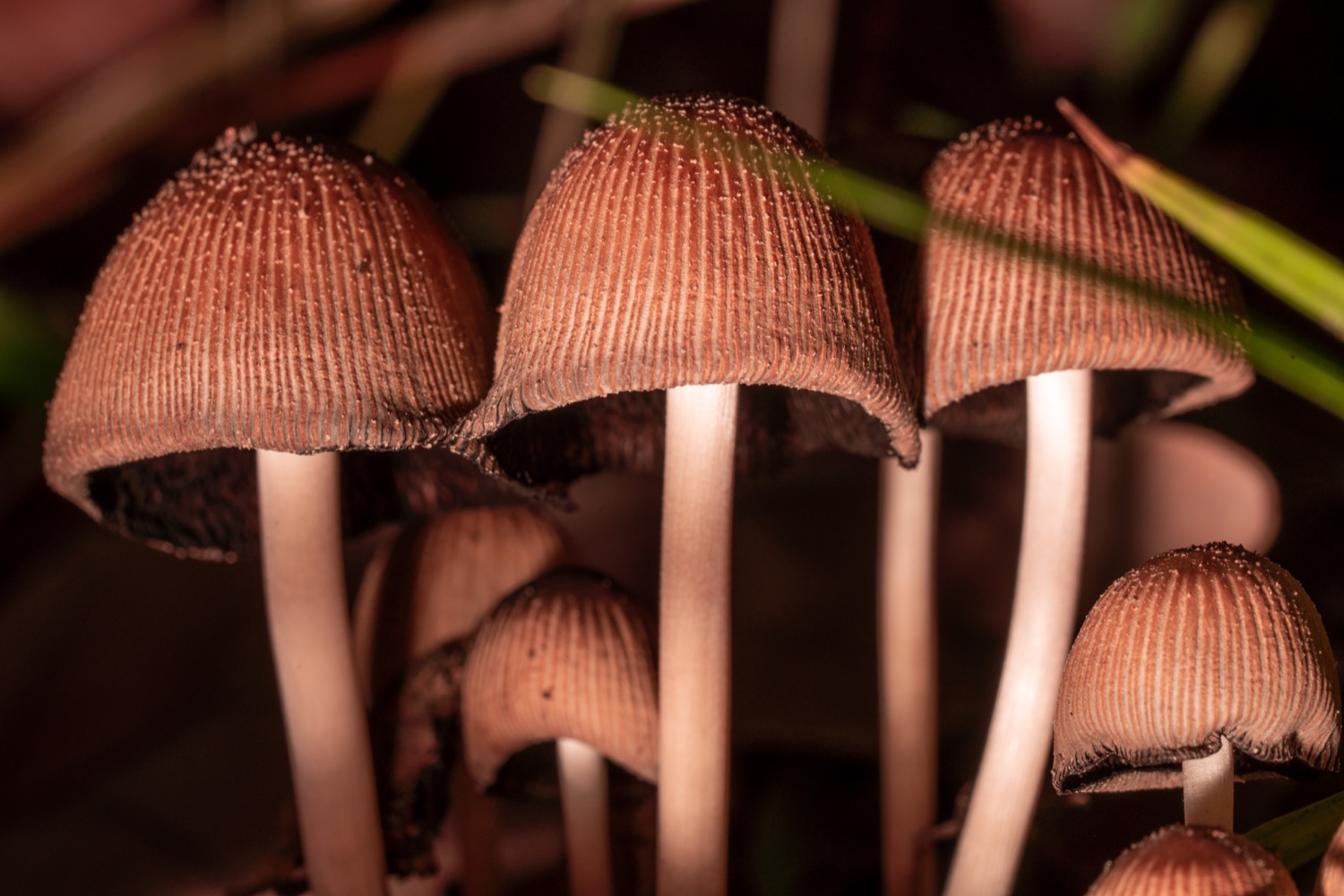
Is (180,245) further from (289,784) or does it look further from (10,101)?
(289,784)

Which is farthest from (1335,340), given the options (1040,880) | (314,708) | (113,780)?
(113,780)

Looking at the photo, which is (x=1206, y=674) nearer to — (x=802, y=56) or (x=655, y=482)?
(x=655, y=482)

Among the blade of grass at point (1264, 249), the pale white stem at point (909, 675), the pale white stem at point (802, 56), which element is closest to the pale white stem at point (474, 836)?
the pale white stem at point (909, 675)

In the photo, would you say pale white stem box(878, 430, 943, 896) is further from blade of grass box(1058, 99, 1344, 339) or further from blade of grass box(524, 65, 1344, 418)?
blade of grass box(1058, 99, 1344, 339)

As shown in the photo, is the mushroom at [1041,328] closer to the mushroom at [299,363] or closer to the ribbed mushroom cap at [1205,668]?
the ribbed mushroom cap at [1205,668]

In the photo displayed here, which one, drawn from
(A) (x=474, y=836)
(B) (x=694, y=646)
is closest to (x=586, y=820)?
(A) (x=474, y=836)

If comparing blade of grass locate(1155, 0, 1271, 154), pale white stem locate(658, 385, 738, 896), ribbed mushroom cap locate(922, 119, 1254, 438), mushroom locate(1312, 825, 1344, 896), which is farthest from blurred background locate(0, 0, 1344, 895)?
mushroom locate(1312, 825, 1344, 896)
